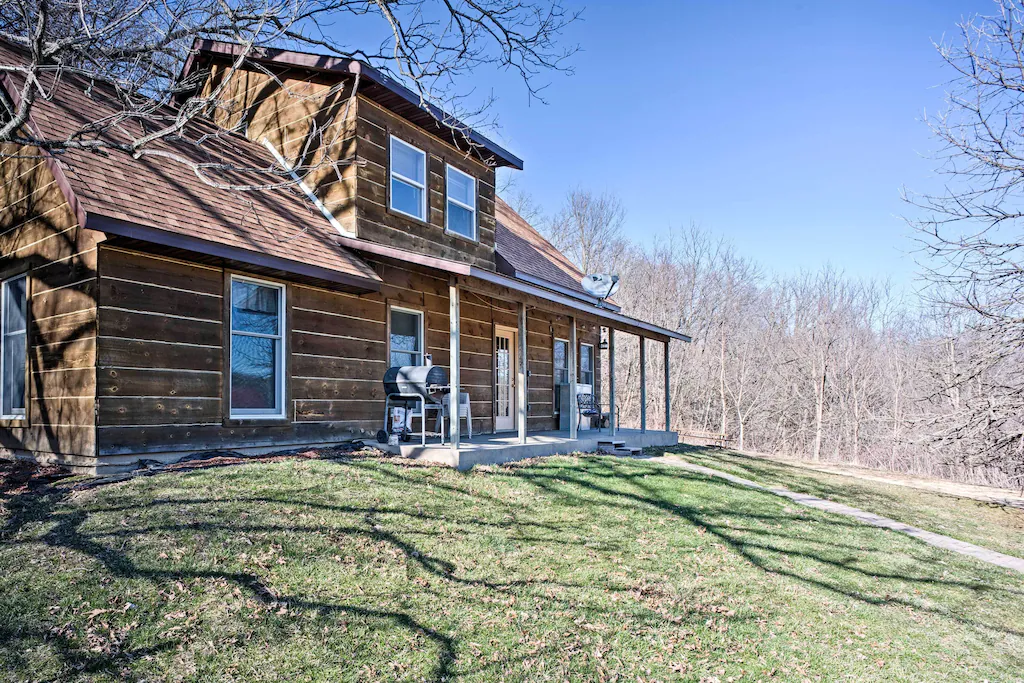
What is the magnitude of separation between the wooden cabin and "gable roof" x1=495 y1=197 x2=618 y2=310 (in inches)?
58.2

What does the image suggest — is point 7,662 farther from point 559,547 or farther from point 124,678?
point 559,547

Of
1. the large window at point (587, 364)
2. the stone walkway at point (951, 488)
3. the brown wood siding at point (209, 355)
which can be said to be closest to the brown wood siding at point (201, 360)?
the brown wood siding at point (209, 355)

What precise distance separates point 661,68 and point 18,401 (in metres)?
13.5

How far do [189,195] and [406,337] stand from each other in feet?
12.6

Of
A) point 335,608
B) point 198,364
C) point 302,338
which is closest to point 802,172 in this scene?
point 302,338

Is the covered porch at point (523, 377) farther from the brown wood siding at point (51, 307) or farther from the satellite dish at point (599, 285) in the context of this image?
the brown wood siding at point (51, 307)

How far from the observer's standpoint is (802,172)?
2136 cm

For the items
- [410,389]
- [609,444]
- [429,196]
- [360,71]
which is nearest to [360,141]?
[360,71]

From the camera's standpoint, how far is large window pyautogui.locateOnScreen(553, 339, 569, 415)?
1489 cm

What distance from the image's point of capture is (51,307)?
7.28 m

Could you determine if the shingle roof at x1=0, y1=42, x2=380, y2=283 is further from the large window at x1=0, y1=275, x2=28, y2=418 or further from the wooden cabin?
the large window at x1=0, y1=275, x2=28, y2=418

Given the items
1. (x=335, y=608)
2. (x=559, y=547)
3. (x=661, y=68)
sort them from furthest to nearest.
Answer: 1. (x=661, y=68)
2. (x=559, y=547)
3. (x=335, y=608)

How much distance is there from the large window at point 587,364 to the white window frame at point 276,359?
9.03 meters

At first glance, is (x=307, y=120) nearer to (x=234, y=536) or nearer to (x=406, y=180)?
(x=406, y=180)
